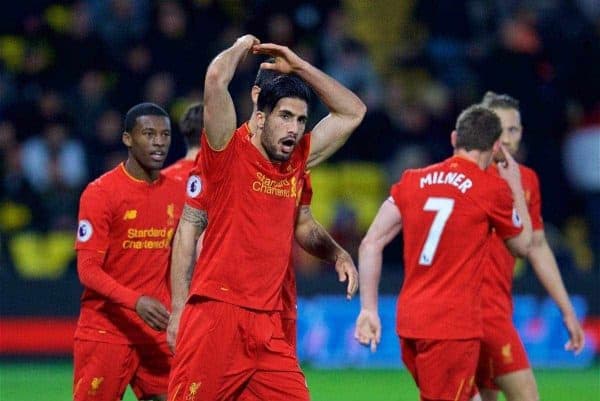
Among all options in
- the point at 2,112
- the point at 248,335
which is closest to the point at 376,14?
the point at 2,112

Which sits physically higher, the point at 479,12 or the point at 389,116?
the point at 479,12

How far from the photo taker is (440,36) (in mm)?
17906

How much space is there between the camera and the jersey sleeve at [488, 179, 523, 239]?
800 cm

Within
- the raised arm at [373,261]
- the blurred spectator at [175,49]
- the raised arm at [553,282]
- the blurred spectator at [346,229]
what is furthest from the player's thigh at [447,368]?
the blurred spectator at [175,49]

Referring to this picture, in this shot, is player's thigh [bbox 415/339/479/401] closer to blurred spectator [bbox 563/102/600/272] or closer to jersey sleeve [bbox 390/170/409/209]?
jersey sleeve [bbox 390/170/409/209]

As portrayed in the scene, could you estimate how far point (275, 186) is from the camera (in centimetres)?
690

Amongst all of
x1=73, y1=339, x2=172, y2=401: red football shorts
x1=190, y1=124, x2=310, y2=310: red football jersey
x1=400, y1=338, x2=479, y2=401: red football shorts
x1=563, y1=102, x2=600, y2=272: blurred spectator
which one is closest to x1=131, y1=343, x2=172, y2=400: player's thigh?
x1=73, y1=339, x2=172, y2=401: red football shorts

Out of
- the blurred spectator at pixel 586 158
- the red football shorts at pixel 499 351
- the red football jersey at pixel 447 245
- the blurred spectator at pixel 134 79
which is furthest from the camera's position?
the blurred spectator at pixel 586 158

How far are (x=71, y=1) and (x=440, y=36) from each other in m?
4.66

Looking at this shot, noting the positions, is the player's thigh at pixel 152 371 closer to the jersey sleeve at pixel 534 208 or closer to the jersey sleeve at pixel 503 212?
the jersey sleeve at pixel 503 212

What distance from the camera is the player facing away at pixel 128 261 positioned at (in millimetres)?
8320

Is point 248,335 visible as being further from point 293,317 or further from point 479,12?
point 479,12

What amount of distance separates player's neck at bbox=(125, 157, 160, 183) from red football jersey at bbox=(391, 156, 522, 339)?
1.63 metres

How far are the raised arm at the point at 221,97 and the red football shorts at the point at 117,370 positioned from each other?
2157mm
